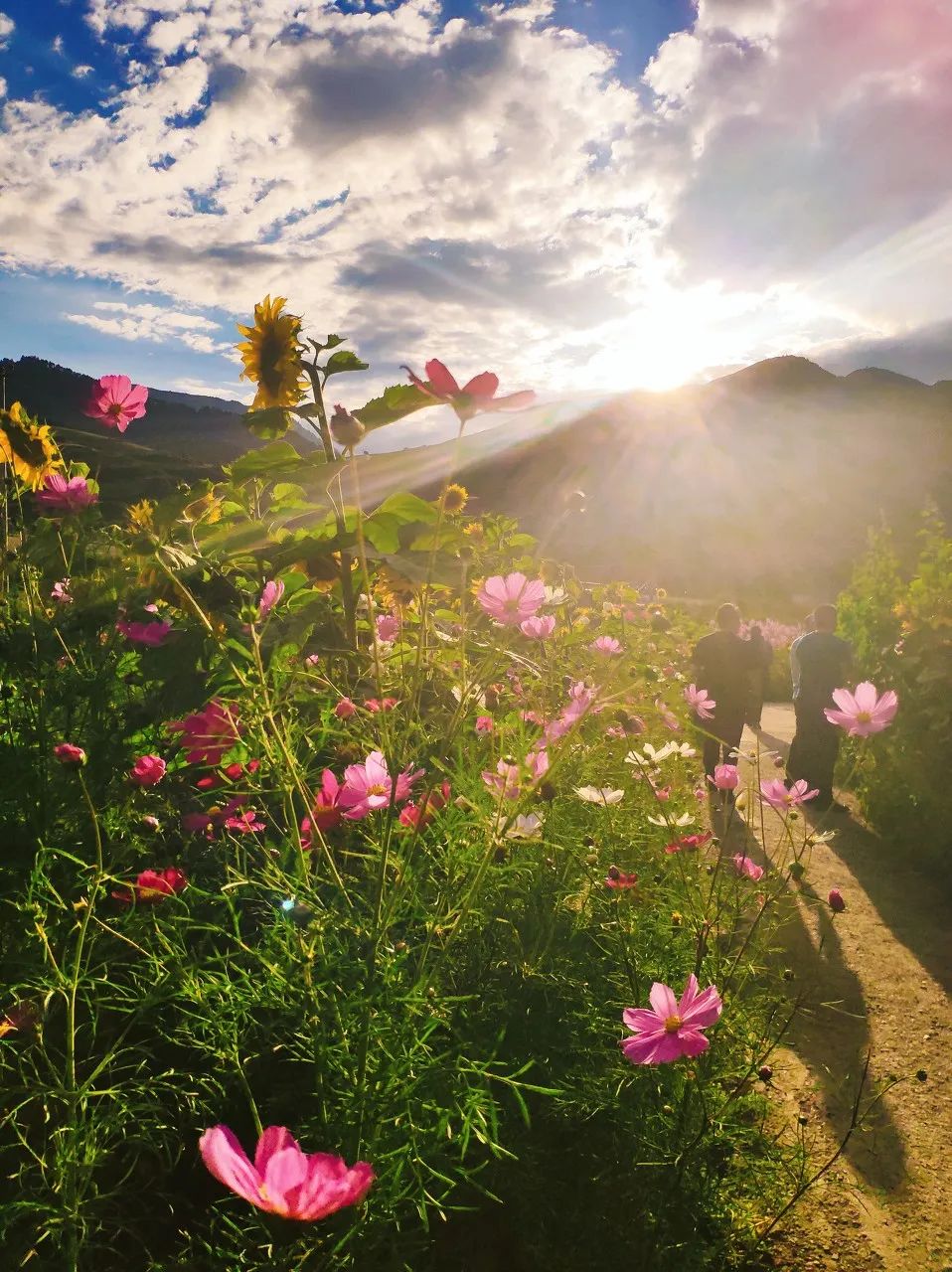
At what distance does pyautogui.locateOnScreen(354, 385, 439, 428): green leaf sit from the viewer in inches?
39.7

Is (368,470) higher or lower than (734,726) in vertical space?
higher

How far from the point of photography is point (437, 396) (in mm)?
919

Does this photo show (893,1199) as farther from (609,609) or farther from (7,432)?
(7,432)

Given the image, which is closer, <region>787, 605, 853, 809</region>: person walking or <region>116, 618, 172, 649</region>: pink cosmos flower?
<region>116, 618, 172, 649</region>: pink cosmos flower

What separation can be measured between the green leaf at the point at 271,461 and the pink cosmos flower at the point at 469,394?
336 mm

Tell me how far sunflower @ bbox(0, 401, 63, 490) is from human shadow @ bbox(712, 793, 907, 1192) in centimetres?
179

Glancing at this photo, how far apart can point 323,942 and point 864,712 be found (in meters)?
1.53

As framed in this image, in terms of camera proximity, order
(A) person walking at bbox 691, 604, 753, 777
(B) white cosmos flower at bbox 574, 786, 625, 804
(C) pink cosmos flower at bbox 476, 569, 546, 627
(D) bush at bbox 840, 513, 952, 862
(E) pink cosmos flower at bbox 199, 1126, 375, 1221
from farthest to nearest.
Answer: (A) person walking at bbox 691, 604, 753, 777, (D) bush at bbox 840, 513, 952, 862, (B) white cosmos flower at bbox 574, 786, 625, 804, (C) pink cosmos flower at bbox 476, 569, 546, 627, (E) pink cosmos flower at bbox 199, 1126, 375, 1221

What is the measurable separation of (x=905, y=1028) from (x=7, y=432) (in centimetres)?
393

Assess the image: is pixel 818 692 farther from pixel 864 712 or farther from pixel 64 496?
pixel 64 496

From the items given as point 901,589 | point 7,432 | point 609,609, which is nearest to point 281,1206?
point 7,432

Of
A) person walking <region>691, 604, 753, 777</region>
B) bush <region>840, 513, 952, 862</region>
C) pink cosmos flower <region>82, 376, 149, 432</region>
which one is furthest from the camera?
person walking <region>691, 604, 753, 777</region>

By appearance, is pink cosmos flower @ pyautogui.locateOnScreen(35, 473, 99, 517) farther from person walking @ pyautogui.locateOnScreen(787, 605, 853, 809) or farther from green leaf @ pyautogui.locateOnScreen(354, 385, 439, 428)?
person walking @ pyautogui.locateOnScreen(787, 605, 853, 809)

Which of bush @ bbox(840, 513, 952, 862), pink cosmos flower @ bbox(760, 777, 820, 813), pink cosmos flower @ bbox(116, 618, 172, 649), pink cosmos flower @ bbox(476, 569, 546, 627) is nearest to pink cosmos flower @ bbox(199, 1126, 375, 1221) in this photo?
pink cosmos flower @ bbox(476, 569, 546, 627)
